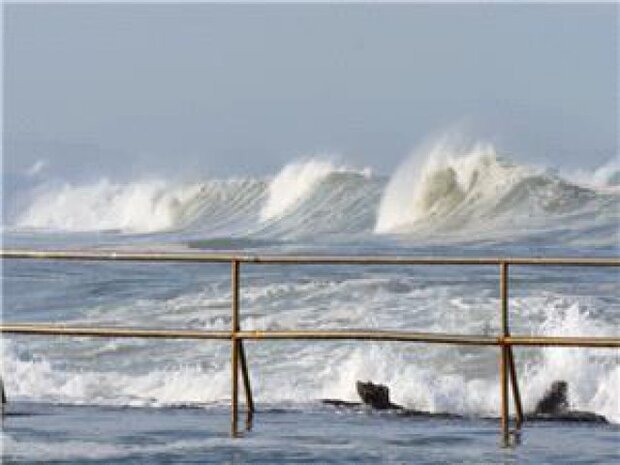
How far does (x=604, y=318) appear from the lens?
2320cm

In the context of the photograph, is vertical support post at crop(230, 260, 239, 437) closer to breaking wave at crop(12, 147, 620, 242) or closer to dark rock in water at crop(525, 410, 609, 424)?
dark rock in water at crop(525, 410, 609, 424)

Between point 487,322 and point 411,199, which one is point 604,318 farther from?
point 411,199

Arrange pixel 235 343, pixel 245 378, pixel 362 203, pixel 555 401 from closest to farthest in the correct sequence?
pixel 235 343 < pixel 245 378 < pixel 555 401 < pixel 362 203

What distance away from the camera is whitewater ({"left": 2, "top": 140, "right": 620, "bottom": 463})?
55.6 feet

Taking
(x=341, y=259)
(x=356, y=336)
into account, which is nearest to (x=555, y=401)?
(x=356, y=336)

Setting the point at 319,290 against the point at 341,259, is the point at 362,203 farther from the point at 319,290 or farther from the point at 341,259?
the point at 341,259

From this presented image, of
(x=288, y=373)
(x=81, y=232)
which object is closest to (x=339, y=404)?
(x=288, y=373)

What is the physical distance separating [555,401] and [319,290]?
11330 mm

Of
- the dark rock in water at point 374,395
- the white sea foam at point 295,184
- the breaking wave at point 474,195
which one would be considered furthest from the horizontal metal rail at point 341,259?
the white sea foam at point 295,184

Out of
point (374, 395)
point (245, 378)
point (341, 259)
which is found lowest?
point (374, 395)

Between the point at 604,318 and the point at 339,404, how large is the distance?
30.1 feet

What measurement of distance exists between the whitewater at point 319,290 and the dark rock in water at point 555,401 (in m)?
0.42

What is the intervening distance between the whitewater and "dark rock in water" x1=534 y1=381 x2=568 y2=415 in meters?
0.42

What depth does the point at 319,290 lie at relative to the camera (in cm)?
2608
